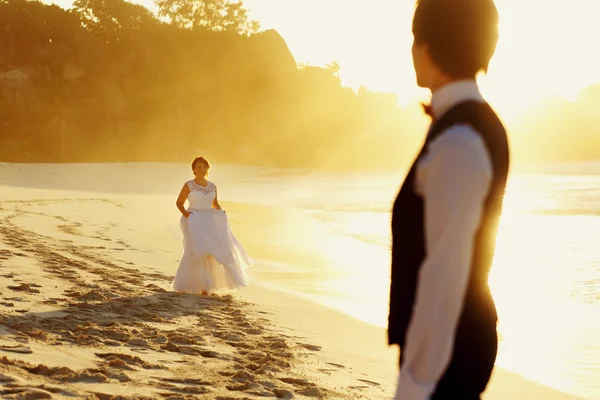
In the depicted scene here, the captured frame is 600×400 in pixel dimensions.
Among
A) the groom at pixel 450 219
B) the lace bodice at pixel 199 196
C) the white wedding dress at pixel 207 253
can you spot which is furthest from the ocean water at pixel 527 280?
the groom at pixel 450 219

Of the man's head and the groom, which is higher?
the man's head

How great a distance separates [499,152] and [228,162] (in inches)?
2590

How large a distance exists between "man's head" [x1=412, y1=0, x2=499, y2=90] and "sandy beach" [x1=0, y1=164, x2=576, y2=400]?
3.31 metres

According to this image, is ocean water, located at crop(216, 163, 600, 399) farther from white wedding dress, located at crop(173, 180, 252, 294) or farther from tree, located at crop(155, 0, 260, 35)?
tree, located at crop(155, 0, 260, 35)

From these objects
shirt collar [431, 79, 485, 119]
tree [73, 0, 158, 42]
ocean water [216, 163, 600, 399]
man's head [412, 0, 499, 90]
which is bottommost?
ocean water [216, 163, 600, 399]

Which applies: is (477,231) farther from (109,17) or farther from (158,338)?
(109,17)

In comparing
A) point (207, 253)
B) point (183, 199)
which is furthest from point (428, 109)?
point (183, 199)

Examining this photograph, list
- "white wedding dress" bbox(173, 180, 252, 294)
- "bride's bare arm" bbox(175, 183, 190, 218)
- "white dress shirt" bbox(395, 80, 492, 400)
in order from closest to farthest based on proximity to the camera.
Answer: "white dress shirt" bbox(395, 80, 492, 400) → "white wedding dress" bbox(173, 180, 252, 294) → "bride's bare arm" bbox(175, 183, 190, 218)

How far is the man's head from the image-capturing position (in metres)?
1.97

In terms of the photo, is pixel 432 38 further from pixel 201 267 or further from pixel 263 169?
pixel 263 169

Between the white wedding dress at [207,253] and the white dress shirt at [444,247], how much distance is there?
26.0ft

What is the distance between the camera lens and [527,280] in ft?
42.9

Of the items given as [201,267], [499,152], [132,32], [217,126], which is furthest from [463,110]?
[132,32]

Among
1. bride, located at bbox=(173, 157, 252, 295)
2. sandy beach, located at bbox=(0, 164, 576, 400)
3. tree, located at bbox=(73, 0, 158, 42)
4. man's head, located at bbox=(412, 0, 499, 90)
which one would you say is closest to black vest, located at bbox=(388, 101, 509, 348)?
man's head, located at bbox=(412, 0, 499, 90)
